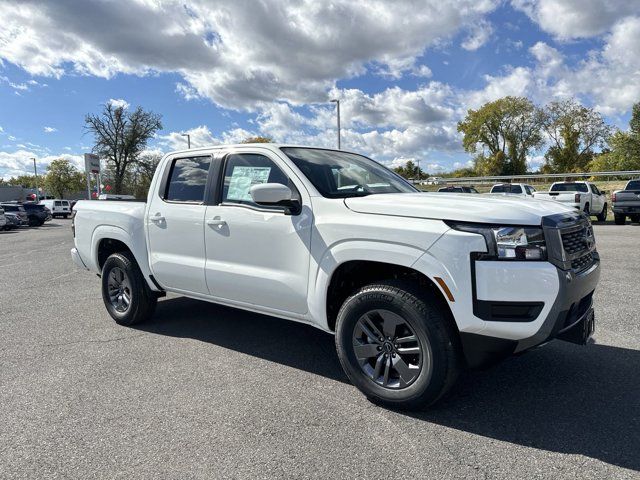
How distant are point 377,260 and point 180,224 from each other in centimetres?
216

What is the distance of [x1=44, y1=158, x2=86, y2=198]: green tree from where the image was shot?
90500 millimetres

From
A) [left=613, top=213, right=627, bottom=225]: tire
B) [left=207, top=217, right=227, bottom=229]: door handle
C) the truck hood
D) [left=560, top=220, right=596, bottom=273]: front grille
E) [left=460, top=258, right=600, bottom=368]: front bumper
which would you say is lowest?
[left=613, top=213, right=627, bottom=225]: tire

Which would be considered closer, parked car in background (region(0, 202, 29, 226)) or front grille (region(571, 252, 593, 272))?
front grille (region(571, 252, 593, 272))

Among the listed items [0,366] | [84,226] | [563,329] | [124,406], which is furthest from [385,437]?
[84,226]

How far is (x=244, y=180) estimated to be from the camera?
414 centimetres

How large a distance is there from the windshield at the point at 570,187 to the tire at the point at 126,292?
18.9 meters

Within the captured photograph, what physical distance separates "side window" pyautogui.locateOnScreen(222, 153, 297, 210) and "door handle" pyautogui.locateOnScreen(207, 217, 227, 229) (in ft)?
0.60

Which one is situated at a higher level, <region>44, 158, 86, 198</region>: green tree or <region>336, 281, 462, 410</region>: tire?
<region>44, 158, 86, 198</region>: green tree

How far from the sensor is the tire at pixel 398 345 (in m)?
2.93

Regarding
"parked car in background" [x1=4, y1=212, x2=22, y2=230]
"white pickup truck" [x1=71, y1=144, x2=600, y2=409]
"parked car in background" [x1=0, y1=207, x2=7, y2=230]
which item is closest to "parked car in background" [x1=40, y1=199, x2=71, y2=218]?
"parked car in background" [x1=4, y1=212, x2=22, y2=230]

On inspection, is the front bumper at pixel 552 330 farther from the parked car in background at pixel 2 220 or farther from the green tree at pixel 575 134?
the green tree at pixel 575 134

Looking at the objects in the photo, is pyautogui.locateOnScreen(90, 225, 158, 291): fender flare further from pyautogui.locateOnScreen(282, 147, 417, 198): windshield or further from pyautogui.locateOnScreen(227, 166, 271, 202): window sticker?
pyautogui.locateOnScreen(282, 147, 417, 198): windshield

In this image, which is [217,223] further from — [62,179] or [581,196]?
[62,179]

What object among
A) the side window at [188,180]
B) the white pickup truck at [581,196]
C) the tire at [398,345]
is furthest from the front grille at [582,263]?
the white pickup truck at [581,196]
